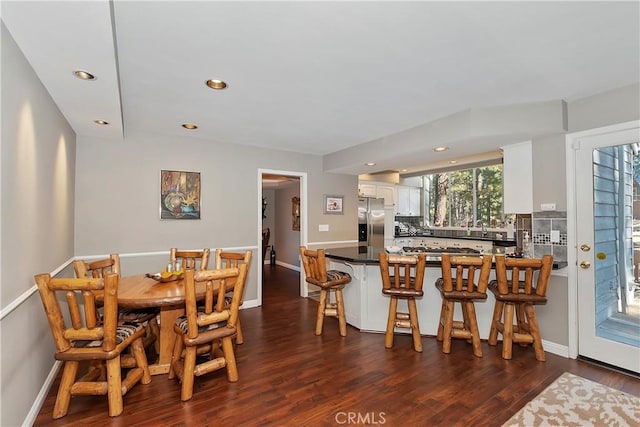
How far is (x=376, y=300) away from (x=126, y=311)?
2.52 meters

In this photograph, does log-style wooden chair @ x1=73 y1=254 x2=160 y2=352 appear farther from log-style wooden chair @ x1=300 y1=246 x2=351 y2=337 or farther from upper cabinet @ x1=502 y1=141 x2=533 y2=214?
upper cabinet @ x1=502 y1=141 x2=533 y2=214

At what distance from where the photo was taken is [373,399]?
7.34 ft

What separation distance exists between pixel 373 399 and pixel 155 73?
294 cm

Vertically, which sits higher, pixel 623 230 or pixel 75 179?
pixel 75 179

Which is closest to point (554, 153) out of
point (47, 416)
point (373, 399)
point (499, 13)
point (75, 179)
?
point (499, 13)

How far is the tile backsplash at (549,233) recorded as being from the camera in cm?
303

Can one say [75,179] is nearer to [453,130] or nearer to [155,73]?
[155,73]

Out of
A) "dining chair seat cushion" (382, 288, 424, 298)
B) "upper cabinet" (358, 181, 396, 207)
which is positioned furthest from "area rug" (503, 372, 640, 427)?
"upper cabinet" (358, 181, 396, 207)

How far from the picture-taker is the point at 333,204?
5.60m

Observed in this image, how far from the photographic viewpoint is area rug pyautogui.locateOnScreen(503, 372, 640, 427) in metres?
2.00

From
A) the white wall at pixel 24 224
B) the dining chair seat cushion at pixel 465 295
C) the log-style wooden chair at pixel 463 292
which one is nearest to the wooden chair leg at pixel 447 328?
the log-style wooden chair at pixel 463 292

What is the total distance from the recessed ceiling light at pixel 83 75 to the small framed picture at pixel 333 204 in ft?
12.5

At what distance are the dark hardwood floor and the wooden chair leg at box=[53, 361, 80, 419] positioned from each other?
1.9 inches

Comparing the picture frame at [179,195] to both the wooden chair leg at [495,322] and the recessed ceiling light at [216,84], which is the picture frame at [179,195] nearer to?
the recessed ceiling light at [216,84]
